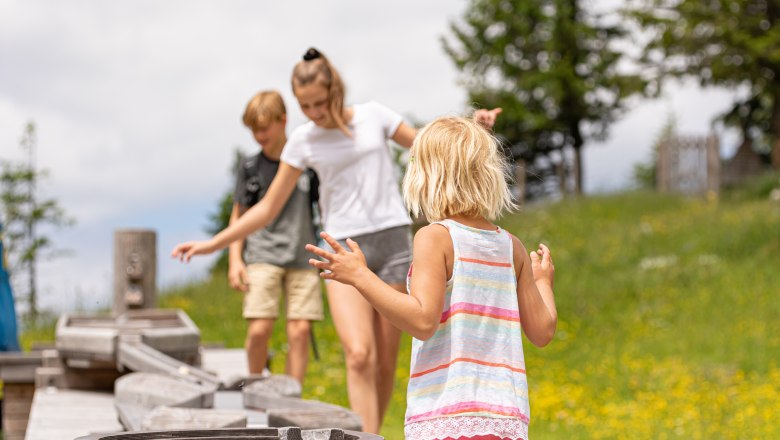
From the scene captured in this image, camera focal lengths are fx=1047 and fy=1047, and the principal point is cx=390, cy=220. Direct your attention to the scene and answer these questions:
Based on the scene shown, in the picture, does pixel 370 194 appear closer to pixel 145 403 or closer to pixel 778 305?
pixel 145 403

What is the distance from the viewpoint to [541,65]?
3047 cm

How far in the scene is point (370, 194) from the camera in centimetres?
483

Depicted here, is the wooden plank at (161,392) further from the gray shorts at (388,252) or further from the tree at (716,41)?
the tree at (716,41)

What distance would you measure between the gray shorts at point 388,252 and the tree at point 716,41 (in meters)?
22.0

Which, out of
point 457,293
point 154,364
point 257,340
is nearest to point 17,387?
point 154,364

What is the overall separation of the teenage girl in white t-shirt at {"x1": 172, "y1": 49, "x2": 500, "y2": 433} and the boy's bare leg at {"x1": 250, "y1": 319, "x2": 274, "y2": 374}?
1540mm

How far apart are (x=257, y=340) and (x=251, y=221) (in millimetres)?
1894

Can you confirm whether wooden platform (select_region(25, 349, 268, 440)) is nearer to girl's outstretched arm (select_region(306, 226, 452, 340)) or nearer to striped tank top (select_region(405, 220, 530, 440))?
striped tank top (select_region(405, 220, 530, 440))

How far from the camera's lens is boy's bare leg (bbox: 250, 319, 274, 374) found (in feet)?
21.0

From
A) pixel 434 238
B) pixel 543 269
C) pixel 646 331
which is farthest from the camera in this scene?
pixel 646 331

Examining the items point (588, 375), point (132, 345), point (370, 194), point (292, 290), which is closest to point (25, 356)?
point (132, 345)

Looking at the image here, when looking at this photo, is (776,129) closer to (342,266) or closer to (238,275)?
(238,275)

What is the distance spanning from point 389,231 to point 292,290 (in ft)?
5.23

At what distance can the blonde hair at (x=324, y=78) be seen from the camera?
4707 millimetres
